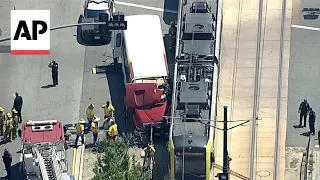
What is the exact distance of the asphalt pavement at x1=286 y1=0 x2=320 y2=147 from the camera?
6069 centimetres

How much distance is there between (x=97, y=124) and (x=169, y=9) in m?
9.62

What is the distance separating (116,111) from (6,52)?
678 cm

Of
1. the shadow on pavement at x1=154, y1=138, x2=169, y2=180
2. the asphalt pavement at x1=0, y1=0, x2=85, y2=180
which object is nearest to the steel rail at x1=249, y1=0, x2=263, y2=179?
the shadow on pavement at x1=154, y1=138, x2=169, y2=180

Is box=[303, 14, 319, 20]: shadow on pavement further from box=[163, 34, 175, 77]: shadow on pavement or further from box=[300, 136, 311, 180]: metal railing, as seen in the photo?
box=[300, 136, 311, 180]: metal railing

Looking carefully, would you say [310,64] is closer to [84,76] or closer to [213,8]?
[213,8]

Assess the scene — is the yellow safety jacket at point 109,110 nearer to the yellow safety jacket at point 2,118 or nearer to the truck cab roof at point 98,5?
the yellow safety jacket at point 2,118

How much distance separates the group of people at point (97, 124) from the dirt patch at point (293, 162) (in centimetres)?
766

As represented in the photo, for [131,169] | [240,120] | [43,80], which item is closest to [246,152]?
[240,120]

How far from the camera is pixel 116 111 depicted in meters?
61.9

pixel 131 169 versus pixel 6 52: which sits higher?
pixel 6 52

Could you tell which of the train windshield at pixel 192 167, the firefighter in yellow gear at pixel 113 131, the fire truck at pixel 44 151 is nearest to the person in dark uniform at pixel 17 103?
the fire truck at pixel 44 151

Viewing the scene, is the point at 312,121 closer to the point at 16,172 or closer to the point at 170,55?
the point at 170,55

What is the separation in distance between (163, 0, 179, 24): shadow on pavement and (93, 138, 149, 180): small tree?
1040 cm

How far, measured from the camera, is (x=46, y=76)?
6366 centimetres
